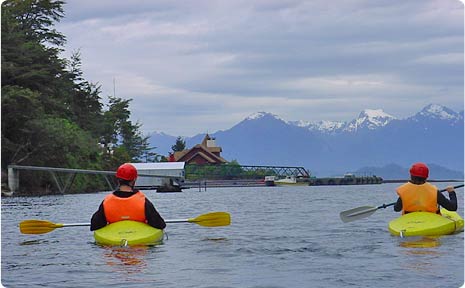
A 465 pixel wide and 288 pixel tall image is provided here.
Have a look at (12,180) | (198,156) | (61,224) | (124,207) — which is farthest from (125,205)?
(198,156)

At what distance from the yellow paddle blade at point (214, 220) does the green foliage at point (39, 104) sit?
28732mm

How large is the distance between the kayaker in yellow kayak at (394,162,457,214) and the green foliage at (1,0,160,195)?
100 feet

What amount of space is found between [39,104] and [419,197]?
111 feet

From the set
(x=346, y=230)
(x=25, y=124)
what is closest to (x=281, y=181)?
(x=25, y=124)

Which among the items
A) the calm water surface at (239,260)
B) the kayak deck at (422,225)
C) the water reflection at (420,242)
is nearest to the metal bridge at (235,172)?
the calm water surface at (239,260)

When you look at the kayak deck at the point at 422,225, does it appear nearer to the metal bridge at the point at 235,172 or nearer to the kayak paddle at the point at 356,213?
the kayak paddle at the point at 356,213

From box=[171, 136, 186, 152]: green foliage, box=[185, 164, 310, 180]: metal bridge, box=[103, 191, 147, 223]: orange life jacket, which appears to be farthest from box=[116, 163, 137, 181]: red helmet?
box=[171, 136, 186, 152]: green foliage

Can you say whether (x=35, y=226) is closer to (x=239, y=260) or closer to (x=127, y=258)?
(x=127, y=258)

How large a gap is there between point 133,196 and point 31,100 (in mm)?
31248

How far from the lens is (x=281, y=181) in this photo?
326 ft

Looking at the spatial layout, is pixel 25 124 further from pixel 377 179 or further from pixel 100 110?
pixel 377 179

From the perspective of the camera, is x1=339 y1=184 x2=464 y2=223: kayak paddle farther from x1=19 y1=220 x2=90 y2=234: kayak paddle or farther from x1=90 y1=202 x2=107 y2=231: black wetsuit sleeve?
x1=90 y1=202 x2=107 y2=231: black wetsuit sleeve

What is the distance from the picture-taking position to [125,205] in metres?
12.8

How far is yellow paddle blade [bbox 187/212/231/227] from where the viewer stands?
1463 centimetres
